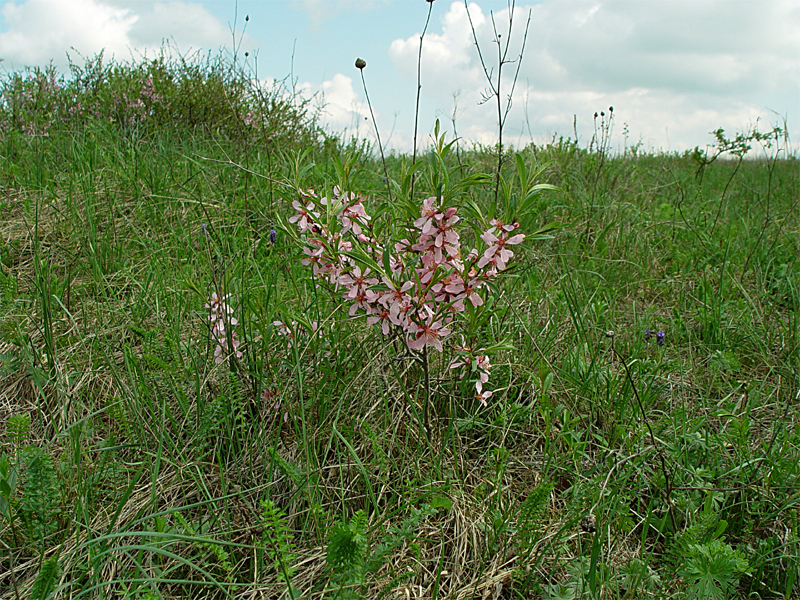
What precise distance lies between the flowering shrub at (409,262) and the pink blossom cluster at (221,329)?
0.42m

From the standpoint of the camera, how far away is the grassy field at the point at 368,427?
5.11 feet

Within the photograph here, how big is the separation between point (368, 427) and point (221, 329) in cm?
73

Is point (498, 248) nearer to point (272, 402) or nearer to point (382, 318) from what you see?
point (382, 318)

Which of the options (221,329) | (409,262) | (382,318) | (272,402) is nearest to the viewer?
(409,262)

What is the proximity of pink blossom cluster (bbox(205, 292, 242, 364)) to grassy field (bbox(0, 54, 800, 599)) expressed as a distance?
2 centimetres

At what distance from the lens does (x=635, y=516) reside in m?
1.90

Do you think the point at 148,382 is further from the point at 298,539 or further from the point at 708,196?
the point at 708,196

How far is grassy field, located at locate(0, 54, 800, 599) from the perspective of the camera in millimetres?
1557

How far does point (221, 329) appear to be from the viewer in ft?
6.82

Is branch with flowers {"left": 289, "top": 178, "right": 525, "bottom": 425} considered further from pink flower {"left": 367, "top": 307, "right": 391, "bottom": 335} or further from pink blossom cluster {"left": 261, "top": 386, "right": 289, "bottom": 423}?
pink blossom cluster {"left": 261, "top": 386, "right": 289, "bottom": 423}

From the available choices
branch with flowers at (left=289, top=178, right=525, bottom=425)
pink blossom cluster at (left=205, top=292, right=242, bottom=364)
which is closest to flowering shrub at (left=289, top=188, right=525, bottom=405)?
branch with flowers at (left=289, top=178, right=525, bottom=425)

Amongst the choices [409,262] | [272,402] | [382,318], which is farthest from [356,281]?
[272,402]

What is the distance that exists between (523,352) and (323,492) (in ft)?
3.50

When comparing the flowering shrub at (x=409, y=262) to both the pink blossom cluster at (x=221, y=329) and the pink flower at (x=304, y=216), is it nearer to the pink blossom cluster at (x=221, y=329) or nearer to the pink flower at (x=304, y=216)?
the pink flower at (x=304, y=216)
